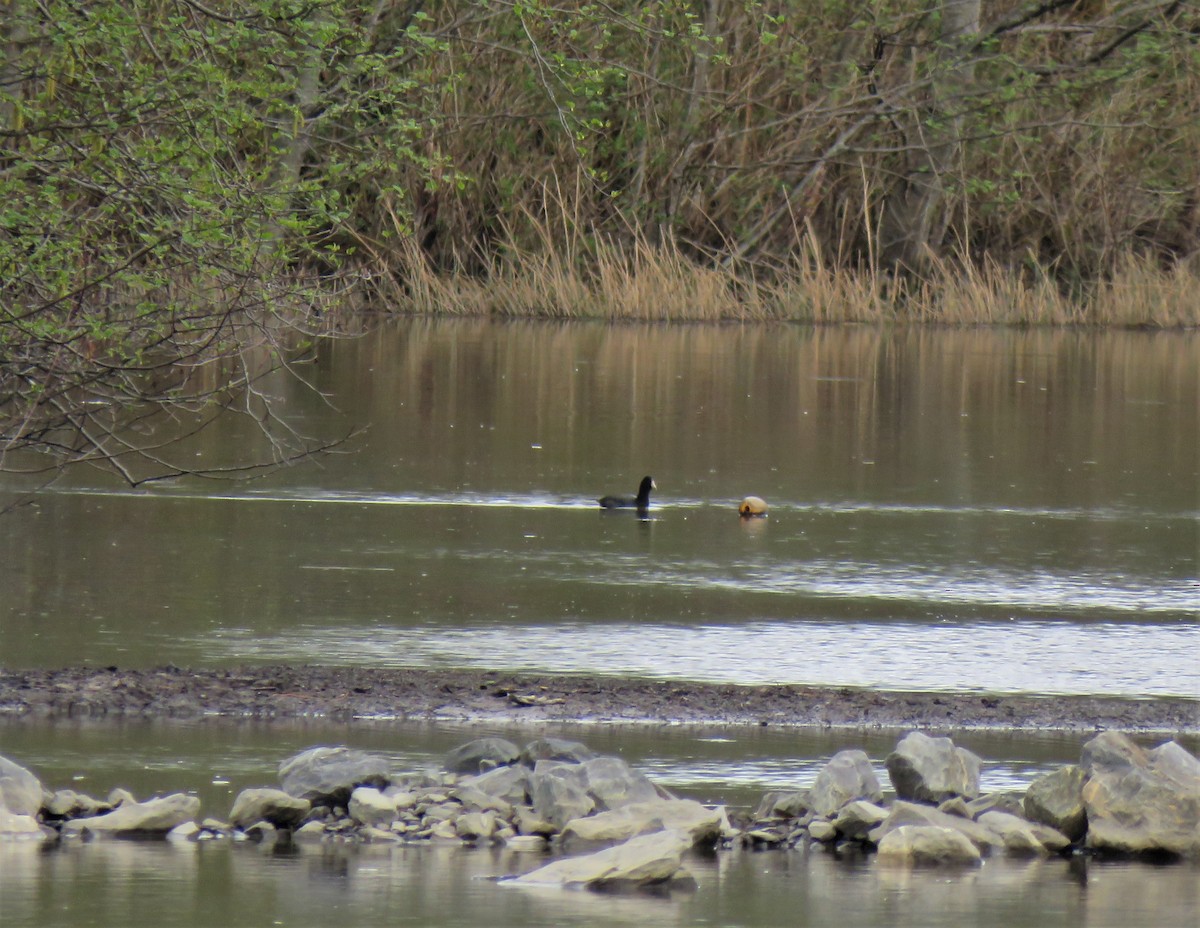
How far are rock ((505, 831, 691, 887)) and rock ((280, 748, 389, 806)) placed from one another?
2.34 ft

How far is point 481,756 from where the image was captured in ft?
20.9

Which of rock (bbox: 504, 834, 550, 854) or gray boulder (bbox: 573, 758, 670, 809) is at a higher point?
gray boulder (bbox: 573, 758, 670, 809)

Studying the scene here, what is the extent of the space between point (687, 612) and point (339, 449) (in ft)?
21.1

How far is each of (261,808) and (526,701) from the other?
1634 millimetres

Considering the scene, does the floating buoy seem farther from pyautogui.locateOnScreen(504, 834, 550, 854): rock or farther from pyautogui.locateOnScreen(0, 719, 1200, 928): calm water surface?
pyautogui.locateOnScreen(504, 834, 550, 854): rock

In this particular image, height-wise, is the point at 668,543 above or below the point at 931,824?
above

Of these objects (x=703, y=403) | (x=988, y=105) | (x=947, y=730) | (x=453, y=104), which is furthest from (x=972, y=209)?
(x=947, y=730)

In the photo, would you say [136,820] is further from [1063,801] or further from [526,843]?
[1063,801]

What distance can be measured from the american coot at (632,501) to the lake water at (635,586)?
4.9 inches

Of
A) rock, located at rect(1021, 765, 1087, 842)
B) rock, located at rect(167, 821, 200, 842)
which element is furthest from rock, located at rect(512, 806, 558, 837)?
rock, located at rect(1021, 765, 1087, 842)

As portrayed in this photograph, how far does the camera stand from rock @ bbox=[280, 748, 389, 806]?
6098 millimetres

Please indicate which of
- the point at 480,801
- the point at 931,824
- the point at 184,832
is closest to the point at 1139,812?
the point at 931,824

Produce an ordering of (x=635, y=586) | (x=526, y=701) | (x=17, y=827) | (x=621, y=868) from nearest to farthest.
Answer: (x=621, y=868)
(x=17, y=827)
(x=526, y=701)
(x=635, y=586)

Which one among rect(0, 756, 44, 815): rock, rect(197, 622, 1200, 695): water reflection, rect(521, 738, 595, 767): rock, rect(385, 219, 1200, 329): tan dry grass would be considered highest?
rect(385, 219, 1200, 329): tan dry grass
